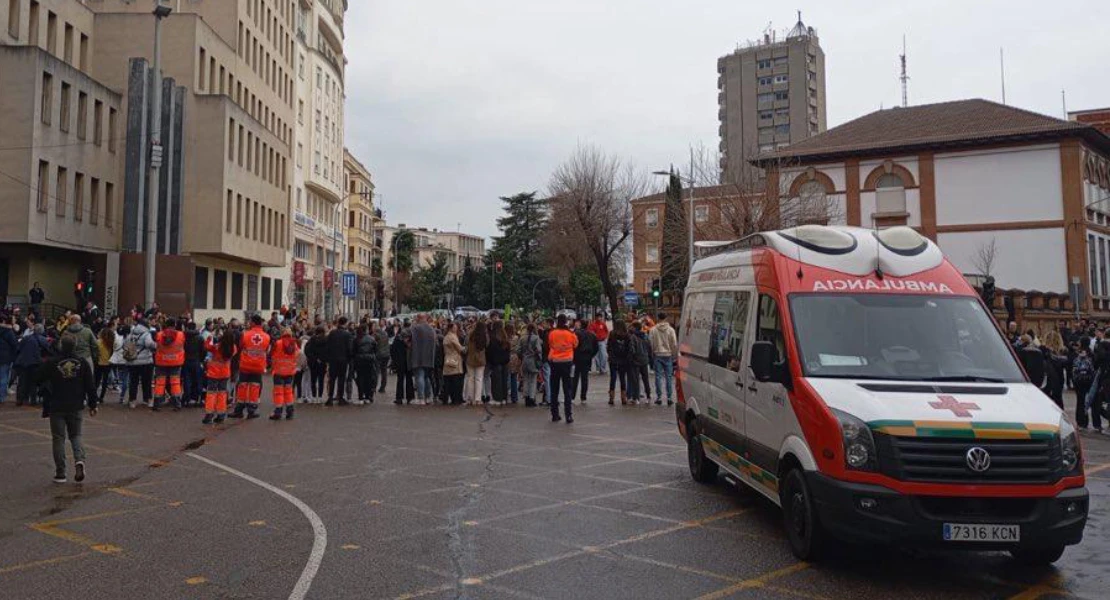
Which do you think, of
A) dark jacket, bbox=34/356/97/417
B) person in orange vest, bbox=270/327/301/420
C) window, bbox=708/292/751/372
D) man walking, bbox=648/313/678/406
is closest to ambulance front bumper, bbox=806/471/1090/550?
window, bbox=708/292/751/372

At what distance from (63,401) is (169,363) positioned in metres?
6.99

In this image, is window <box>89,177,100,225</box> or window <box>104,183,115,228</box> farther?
window <box>104,183,115,228</box>

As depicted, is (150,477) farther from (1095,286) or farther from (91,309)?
(1095,286)

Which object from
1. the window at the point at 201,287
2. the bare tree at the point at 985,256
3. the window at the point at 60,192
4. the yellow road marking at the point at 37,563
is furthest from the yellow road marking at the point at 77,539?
the bare tree at the point at 985,256

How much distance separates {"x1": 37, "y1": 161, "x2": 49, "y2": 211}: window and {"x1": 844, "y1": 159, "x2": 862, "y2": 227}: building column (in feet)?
139

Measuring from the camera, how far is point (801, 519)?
642 cm

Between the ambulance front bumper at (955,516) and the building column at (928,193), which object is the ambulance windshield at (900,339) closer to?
the ambulance front bumper at (955,516)

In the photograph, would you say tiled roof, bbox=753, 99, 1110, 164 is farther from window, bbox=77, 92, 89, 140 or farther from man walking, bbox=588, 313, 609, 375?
window, bbox=77, 92, 89, 140

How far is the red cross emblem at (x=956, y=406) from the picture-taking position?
225 inches

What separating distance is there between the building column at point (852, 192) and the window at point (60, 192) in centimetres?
4190

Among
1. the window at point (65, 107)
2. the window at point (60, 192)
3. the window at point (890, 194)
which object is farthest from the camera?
the window at point (890, 194)

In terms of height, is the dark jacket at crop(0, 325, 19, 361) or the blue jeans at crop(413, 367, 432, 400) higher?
the dark jacket at crop(0, 325, 19, 361)

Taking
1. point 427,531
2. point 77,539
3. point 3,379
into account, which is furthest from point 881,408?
point 3,379

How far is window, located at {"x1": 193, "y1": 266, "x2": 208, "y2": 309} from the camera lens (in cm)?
3950
